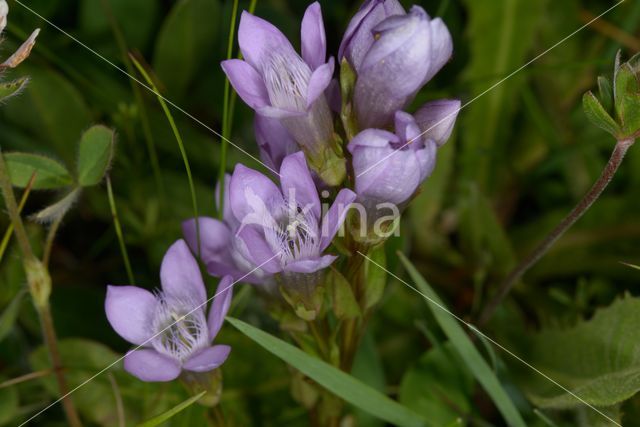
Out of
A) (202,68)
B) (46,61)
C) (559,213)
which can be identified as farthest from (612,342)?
(46,61)

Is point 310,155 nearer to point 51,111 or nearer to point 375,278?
point 375,278

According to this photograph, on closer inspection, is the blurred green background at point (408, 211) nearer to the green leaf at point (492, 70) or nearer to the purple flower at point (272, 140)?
the green leaf at point (492, 70)

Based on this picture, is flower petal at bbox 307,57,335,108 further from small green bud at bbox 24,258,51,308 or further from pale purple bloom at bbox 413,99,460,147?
small green bud at bbox 24,258,51,308

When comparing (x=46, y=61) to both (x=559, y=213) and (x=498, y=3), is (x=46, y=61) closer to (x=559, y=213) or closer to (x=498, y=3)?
(x=498, y=3)

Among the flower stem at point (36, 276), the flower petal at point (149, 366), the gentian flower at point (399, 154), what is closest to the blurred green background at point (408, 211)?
the flower stem at point (36, 276)

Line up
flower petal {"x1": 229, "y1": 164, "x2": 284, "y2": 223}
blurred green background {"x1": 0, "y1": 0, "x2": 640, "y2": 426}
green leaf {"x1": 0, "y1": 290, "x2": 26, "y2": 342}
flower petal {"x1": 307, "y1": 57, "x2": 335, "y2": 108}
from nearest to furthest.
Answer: flower petal {"x1": 307, "y1": 57, "x2": 335, "y2": 108} → flower petal {"x1": 229, "y1": 164, "x2": 284, "y2": 223} → green leaf {"x1": 0, "y1": 290, "x2": 26, "y2": 342} → blurred green background {"x1": 0, "y1": 0, "x2": 640, "y2": 426}

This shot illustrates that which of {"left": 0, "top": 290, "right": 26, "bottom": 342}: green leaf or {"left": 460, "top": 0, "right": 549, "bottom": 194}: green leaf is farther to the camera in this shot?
{"left": 460, "top": 0, "right": 549, "bottom": 194}: green leaf

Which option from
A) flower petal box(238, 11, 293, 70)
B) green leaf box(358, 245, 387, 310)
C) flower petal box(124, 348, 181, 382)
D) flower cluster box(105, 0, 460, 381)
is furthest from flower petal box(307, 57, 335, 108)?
flower petal box(124, 348, 181, 382)

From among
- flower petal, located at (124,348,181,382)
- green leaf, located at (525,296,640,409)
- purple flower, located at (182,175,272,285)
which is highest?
purple flower, located at (182,175,272,285)
